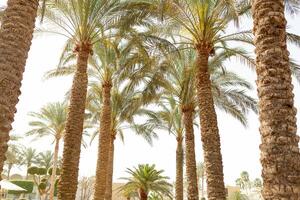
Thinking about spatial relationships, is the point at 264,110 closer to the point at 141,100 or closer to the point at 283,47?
the point at 283,47

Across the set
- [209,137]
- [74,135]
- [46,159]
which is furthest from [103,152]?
[46,159]

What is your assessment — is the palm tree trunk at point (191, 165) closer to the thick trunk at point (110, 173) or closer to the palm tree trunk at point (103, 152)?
the palm tree trunk at point (103, 152)

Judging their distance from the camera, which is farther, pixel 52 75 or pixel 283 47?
pixel 52 75

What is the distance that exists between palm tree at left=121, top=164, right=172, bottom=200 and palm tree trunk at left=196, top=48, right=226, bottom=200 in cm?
1728

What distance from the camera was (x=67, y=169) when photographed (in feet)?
41.2

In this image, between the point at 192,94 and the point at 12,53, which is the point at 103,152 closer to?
the point at 192,94

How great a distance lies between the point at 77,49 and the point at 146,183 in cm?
1724

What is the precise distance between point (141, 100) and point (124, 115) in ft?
14.5

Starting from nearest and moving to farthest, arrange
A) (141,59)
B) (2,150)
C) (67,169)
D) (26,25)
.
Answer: (2,150)
(26,25)
(67,169)
(141,59)

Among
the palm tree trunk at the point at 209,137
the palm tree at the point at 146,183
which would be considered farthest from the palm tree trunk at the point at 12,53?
the palm tree at the point at 146,183

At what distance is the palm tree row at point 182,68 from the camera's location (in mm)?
6305

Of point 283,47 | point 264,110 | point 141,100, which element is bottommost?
point 264,110

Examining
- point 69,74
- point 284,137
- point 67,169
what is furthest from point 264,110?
point 69,74

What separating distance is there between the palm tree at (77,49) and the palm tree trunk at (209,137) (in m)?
4.26
